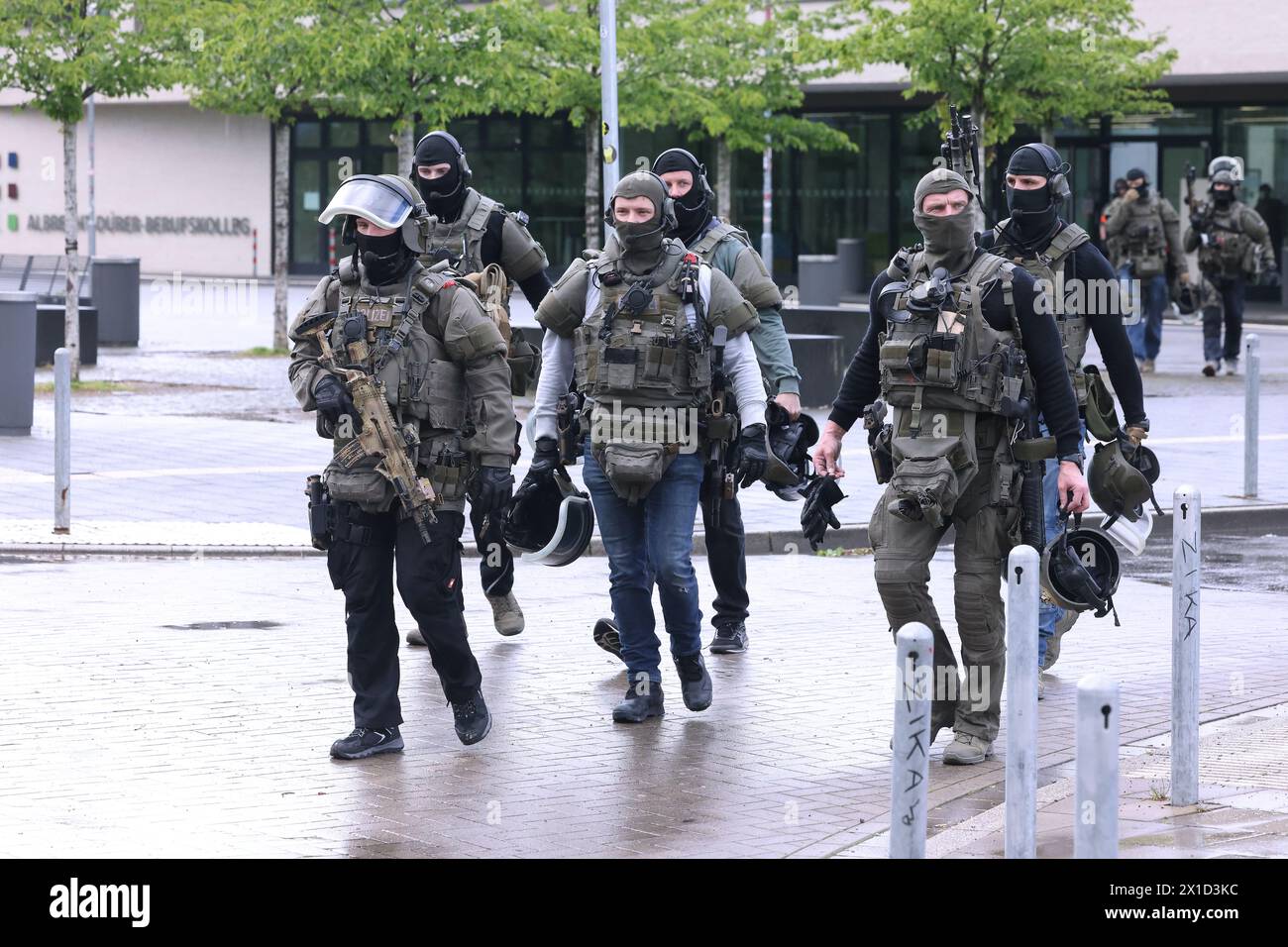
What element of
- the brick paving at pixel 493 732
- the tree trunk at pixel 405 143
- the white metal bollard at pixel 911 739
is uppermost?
the tree trunk at pixel 405 143

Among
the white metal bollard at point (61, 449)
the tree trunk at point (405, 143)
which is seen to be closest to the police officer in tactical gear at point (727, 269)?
the white metal bollard at point (61, 449)

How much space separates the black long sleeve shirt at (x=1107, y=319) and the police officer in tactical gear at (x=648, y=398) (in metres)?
1.10

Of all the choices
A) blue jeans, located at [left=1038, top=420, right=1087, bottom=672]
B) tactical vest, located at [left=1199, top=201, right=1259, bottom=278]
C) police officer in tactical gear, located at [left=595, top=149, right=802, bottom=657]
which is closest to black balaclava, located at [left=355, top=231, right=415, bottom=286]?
police officer in tactical gear, located at [left=595, top=149, right=802, bottom=657]

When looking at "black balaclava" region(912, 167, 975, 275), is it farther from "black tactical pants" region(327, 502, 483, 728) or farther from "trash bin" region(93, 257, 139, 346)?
"trash bin" region(93, 257, 139, 346)

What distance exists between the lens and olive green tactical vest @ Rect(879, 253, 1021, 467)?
6898 millimetres

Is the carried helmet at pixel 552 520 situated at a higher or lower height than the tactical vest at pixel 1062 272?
lower

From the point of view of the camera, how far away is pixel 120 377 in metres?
22.4

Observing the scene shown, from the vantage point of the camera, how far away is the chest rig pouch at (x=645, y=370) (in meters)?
7.46

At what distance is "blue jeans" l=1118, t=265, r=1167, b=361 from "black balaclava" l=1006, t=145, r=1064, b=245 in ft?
45.8

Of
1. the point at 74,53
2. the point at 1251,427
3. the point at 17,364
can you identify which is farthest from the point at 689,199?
the point at 74,53

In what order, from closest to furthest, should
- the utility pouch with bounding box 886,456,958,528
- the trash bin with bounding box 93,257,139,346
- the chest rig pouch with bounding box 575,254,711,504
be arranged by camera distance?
the utility pouch with bounding box 886,456,958,528, the chest rig pouch with bounding box 575,254,711,504, the trash bin with bounding box 93,257,139,346

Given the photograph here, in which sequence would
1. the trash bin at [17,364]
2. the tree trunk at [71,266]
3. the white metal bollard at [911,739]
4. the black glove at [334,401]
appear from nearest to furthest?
the white metal bollard at [911,739], the black glove at [334,401], the trash bin at [17,364], the tree trunk at [71,266]

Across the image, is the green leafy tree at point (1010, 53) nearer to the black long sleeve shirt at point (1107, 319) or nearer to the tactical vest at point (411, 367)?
the black long sleeve shirt at point (1107, 319)
